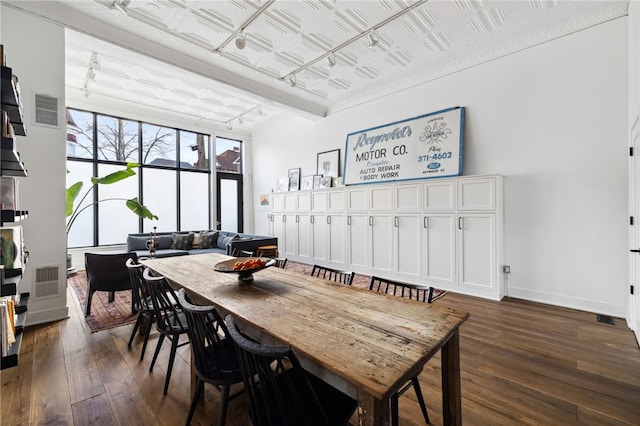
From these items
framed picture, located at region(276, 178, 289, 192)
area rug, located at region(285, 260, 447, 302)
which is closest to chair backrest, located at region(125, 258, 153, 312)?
area rug, located at region(285, 260, 447, 302)

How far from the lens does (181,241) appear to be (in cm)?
579

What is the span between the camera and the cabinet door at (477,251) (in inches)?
141

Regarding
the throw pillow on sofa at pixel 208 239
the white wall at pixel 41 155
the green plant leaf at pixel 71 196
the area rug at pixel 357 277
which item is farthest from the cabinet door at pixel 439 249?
the green plant leaf at pixel 71 196

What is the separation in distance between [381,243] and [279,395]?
12.8 feet

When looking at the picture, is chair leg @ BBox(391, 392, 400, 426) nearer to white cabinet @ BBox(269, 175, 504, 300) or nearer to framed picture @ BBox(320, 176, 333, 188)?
white cabinet @ BBox(269, 175, 504, 300)

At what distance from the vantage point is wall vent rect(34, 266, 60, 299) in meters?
2.98

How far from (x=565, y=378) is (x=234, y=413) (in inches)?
89.8

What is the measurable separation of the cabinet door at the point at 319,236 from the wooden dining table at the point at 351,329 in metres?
3.55

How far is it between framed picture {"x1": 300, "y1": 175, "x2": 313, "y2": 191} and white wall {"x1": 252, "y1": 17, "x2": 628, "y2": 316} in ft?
10.4

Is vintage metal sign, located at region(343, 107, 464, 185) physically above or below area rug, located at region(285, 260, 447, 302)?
above

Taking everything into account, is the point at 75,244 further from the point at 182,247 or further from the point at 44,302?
the point at 44,302

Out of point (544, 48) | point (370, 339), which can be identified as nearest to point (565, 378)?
point (370, 339)

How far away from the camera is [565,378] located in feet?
6.40

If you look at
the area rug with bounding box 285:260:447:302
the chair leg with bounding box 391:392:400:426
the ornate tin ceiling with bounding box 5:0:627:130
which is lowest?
the area rug with bounding box 285:260:447:302
